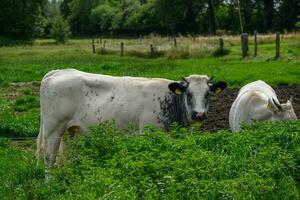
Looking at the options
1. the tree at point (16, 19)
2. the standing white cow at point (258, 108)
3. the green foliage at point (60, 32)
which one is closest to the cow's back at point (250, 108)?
the standing white cow at point (258, 108)

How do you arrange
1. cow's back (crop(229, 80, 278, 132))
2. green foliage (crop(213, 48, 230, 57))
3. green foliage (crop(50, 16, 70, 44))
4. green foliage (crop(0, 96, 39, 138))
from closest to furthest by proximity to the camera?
cow's back (crop(229, 80, 278, 132)) < green foliage (crop(0, 96, 39, 138)) < green foliage (crop(213, 48, 230, 57)) < green foliage (crop(50, 16, 70, 44))

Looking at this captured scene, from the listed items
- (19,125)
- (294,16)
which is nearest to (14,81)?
(19,125)

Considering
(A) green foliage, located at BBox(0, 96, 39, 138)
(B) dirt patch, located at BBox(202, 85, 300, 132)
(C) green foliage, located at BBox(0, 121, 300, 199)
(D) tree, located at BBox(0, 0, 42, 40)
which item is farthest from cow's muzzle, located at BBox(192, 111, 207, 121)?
(D) tree, located at BBox(0, 0, 42, 40)

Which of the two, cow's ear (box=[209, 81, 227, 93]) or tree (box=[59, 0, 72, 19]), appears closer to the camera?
cow's ear (box=[209, 81, 227, 93])

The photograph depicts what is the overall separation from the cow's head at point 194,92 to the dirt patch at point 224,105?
3.43 meters

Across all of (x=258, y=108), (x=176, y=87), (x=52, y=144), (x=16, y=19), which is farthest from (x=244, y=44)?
(x=16, y=19)

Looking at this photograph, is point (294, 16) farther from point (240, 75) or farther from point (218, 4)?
point (240, 75)

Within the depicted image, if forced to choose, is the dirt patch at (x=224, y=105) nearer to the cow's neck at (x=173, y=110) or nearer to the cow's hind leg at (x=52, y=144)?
the cow's neck at (x=173, y=110)

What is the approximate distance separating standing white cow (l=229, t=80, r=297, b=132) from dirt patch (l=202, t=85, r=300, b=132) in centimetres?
168

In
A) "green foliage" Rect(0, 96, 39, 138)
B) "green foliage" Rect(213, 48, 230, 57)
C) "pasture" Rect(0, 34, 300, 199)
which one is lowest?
"green foliage" Rect(0, 96, 39, 138)

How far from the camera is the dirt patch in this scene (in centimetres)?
1346

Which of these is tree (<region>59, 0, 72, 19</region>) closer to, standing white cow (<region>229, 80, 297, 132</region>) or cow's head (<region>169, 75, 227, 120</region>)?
standing white cow (<region>229, 80, 297, 132</region>)

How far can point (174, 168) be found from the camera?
689 cm

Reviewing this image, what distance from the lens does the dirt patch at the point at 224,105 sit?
1346cm
